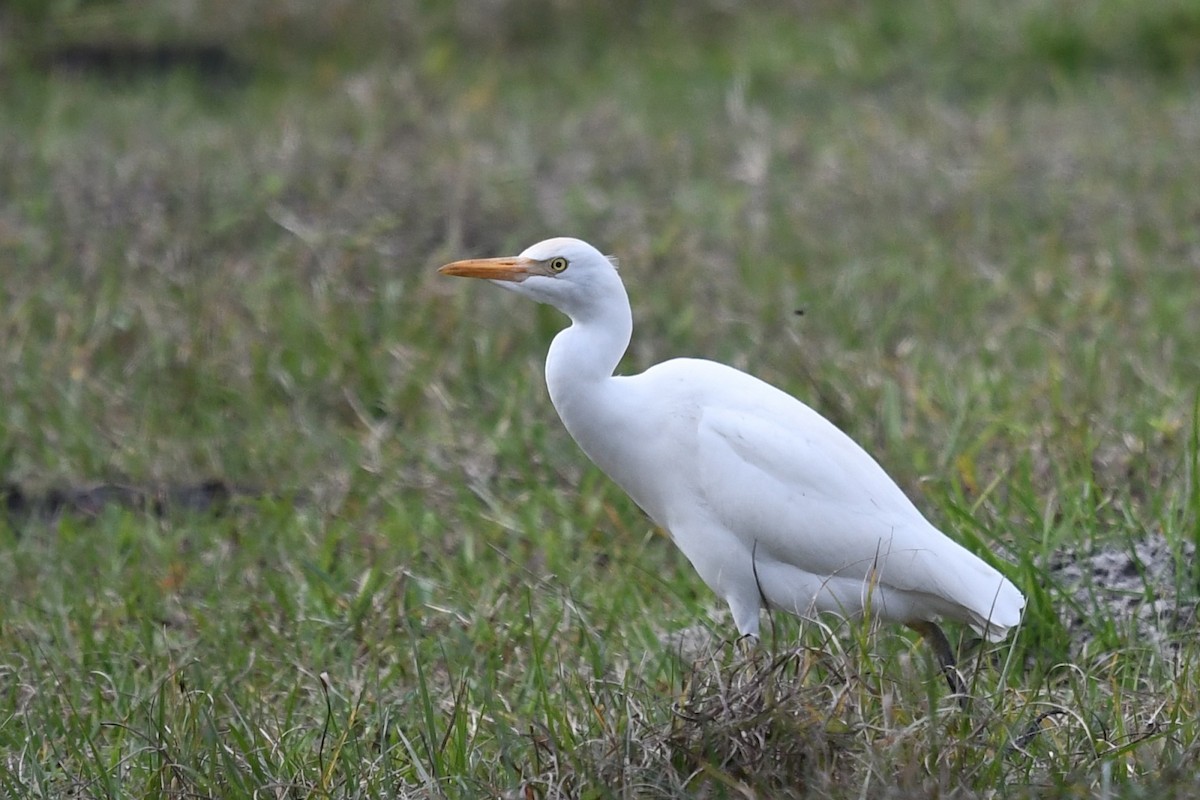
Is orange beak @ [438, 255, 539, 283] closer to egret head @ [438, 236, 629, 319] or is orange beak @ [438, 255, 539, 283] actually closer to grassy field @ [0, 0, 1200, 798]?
egret head @ [438, 236, 629, 319]

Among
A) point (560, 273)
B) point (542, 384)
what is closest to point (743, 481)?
point (560, 273)

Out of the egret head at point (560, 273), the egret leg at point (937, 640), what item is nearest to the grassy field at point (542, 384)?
the egret leg at point (937, 640)

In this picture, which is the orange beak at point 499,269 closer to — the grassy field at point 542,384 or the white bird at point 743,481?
the white bird at point 743,481

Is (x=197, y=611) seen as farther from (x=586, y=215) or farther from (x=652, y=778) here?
(x=586, y=215)

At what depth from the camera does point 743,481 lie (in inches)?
112

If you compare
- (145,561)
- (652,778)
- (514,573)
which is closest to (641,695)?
(652,778)

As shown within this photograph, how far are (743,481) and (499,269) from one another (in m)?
0.56

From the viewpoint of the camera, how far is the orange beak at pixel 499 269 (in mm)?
2828

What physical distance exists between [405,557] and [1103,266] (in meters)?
2.78

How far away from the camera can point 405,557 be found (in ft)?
12.4

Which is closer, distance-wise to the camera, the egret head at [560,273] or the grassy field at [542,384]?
the grassy field at [542,384]

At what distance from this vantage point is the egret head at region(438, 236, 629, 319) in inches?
111

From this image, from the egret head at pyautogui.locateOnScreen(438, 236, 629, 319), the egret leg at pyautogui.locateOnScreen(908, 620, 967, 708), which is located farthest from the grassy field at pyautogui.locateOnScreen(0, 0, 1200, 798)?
the egret head at pyautogui.locateOnScreen(438, 236, 629, 319)

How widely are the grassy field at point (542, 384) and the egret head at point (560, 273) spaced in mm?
609
